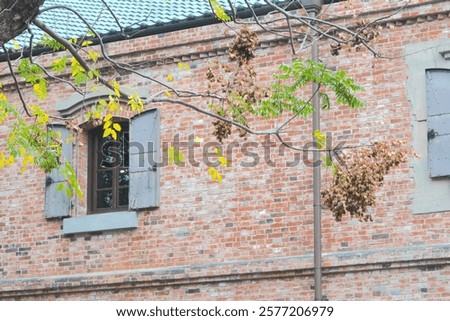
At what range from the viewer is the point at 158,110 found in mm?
17688

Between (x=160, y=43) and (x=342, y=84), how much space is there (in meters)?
6.58

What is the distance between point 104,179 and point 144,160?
933 mm

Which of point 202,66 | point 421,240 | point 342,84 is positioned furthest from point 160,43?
point 342,84

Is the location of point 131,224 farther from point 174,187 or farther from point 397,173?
point 397,173

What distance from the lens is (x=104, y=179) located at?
60.0ft

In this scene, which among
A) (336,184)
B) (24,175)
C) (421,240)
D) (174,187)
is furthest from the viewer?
(24,175)

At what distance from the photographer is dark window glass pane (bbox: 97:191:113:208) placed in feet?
59.5

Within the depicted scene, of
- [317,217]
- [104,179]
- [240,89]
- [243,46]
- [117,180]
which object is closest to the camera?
[243,46]

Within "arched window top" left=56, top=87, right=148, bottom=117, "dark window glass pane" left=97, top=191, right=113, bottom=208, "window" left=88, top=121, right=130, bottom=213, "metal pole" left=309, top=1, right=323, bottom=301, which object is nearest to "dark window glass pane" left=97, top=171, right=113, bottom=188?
"window" left=88, top=121, right=130, bottom=213

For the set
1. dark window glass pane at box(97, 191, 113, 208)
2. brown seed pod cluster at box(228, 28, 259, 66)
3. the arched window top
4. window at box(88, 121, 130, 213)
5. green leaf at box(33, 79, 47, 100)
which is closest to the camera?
brown seed pod cluster at box(228, 28, 259, 66)

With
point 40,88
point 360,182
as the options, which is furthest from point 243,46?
point 40,88

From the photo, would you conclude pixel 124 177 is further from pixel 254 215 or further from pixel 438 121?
pixel 438 121

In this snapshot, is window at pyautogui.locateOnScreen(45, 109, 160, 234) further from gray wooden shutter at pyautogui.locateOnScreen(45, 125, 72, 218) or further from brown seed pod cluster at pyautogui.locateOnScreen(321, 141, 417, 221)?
brown seed pod cluster at pyautogui.locateOnScreen(321, 141, 417, 221)
